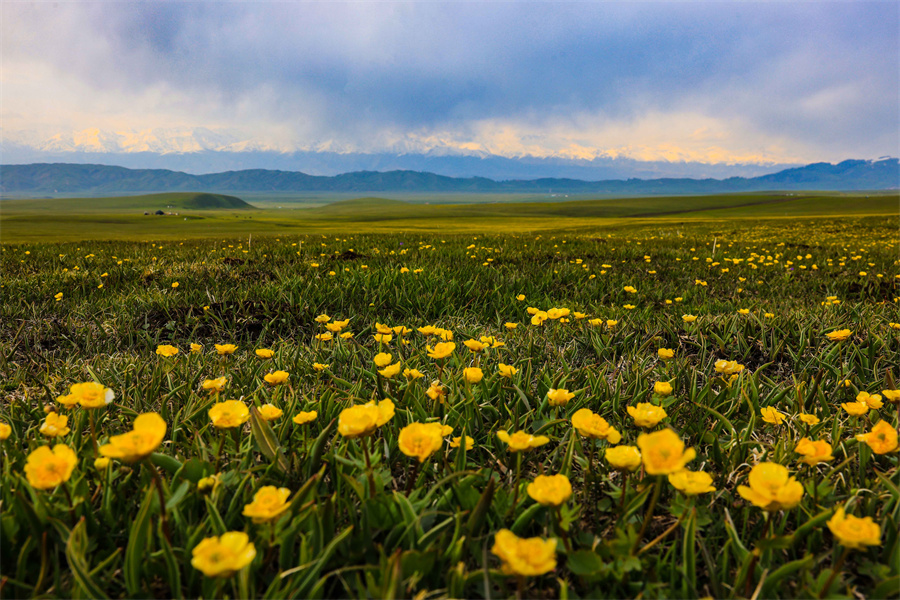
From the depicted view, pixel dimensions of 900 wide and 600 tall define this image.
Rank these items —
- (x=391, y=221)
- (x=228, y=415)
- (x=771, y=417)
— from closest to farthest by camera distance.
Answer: (x=228, y=415) → (x=771, y=417) → (x=391, y=221)

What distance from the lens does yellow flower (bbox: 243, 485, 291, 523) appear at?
123 cm

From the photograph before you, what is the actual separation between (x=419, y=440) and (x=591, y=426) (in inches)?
23.9

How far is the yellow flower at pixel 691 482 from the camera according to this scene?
136cm

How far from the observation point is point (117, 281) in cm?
595

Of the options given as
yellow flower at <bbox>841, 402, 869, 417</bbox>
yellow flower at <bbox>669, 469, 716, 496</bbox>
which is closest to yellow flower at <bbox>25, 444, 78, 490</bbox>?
yellow flower at <bbox>669, 469, 716, 496</bbox>

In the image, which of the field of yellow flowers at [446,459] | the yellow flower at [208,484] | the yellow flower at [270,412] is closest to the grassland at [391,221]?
the field of yellow flowers at [446,459]

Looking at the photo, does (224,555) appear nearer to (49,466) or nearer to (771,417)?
(49,466)

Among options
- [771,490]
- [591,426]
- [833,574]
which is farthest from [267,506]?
[833,574]

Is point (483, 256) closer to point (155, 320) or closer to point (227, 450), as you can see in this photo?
point (155, 320)

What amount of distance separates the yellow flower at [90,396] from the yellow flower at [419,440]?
1.05 meters

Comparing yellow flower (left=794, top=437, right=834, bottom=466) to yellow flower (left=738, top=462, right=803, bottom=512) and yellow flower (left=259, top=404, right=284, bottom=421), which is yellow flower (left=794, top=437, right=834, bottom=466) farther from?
yellow flower (left=259, top=404, right=284, bottom=421)

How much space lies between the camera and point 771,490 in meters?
1.26

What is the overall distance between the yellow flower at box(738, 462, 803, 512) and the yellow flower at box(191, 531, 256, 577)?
1291 millimetres

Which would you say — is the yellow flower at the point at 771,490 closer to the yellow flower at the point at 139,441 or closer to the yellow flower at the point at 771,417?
the yellow flower at the point at 771,417
